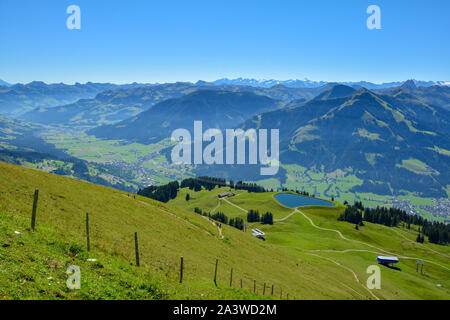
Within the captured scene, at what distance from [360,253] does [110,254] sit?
134809mm

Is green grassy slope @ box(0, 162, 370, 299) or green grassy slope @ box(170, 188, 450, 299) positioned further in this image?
green grassy slope @ box(170, 188, 450, 299)

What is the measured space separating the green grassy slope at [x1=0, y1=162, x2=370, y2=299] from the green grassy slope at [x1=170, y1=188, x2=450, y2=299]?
23533mm

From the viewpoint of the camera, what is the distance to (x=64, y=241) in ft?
83.9

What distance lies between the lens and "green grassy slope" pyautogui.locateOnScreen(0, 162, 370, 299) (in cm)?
1902

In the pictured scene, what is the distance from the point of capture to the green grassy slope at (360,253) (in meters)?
83.3

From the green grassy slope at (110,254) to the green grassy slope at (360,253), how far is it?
23533 mm

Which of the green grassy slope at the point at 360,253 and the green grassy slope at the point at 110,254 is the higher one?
the green grassy slope at the point at 110,254

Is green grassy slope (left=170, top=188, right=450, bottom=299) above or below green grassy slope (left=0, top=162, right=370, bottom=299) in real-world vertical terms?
below

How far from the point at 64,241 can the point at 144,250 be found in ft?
35.6

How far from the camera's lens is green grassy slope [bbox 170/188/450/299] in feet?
273

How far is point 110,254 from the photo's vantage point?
1096 inches

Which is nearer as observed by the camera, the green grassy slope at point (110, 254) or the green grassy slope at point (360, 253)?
the green grassy slope at point (110, 254)
